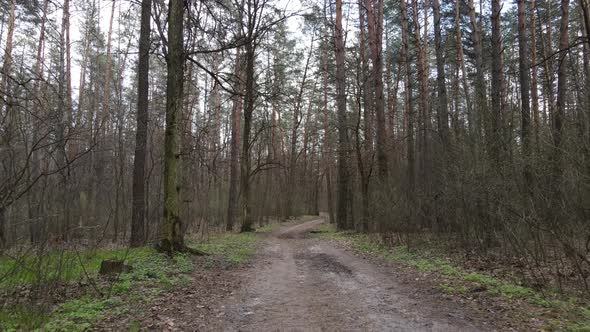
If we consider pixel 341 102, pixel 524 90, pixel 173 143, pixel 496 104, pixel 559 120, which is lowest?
pixel 173 143

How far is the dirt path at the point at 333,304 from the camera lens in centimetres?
457

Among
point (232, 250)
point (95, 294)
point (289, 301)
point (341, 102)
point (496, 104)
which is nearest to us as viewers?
point (95, 294)

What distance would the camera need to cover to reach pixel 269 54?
88.8 feet

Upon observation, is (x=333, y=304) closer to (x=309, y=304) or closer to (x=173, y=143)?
(x=309, y=304)

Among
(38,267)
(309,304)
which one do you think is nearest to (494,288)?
(309,304)

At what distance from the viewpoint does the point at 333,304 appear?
5.44 m

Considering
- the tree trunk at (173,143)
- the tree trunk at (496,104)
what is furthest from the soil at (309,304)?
the tree trunk at (496,104)

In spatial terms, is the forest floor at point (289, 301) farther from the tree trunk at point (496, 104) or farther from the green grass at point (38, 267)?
the tree trunk at point (496, 104)

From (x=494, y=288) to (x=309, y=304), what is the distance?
9.38 ft

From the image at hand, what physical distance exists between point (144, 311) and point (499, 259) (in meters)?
6.84

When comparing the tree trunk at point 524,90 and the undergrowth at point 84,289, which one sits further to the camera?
the tree trunk at point 524,90

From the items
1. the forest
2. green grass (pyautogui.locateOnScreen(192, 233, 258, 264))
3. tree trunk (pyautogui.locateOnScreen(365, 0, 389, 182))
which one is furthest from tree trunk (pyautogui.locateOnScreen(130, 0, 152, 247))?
tree trunk (pyautogui.locateOnScreen(365, 0, 389, 182))

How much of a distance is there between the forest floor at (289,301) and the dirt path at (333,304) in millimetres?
14

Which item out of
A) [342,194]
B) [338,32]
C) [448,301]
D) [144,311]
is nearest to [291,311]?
[144,311]
